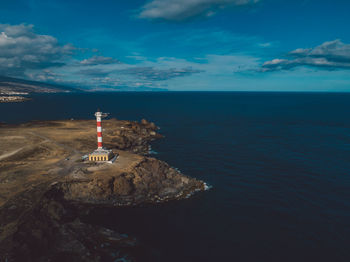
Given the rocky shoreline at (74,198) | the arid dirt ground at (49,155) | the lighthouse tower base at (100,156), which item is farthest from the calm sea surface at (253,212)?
the lighthouse tower base at (100,156)

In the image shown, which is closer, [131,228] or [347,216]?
[131,228]

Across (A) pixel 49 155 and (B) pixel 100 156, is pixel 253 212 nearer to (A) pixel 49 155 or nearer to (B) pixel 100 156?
(B) pixel 100 156

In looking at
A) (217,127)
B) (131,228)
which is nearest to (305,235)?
(131,228)

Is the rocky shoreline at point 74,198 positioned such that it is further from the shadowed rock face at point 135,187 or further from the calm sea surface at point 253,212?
the calm sea surface at point 253,212

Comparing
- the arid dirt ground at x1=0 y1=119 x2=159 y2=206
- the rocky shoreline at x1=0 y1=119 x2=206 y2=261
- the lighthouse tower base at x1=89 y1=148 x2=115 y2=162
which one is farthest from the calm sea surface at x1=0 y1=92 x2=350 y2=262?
the lighthouse tower base at x1=89 y1=148 x2=115 y2=162

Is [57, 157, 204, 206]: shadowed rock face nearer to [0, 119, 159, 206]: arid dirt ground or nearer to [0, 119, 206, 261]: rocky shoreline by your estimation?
[0, 119, 206, 261]: rocky shoreline

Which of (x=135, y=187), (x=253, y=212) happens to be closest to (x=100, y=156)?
(x=135, y=187)

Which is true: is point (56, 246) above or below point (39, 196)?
below

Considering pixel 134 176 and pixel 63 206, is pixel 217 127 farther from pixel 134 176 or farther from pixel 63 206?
pixel 63 206
